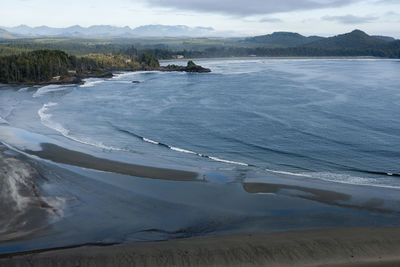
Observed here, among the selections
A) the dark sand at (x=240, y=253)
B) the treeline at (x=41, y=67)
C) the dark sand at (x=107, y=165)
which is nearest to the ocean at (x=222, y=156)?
the dark sand at (x=107, y=165)

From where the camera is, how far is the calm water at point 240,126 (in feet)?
82.3

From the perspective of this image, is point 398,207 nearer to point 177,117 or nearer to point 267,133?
point 267,133

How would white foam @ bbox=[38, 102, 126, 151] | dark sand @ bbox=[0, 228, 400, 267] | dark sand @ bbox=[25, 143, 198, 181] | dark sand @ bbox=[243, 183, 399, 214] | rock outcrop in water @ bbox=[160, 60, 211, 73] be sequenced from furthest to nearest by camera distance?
rock outcrop in water @ bbox=[160, 60, 211, 73], white foam @ bbox=[38, 102, 126, 151], dark sand @ bbox=[25, 143, 198, 181], dark sand @ bbox=[243, 183, 399, 214], dark sand @ bbox=[0, 228, 400, 267]

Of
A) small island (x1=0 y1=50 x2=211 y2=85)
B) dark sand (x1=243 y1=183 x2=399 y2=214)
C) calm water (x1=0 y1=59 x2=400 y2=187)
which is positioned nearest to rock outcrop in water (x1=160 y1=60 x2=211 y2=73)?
small island (x1=0 y1=50 x2=211 y2=85)

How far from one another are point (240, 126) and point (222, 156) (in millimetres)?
9892

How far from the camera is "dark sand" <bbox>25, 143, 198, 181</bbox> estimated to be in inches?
883

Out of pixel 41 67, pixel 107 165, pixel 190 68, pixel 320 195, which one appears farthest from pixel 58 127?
pixel 190 68

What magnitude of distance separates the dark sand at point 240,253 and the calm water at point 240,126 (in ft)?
27.4

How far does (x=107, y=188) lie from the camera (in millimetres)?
20312

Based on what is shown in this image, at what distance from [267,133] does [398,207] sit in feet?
52.3

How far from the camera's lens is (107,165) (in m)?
24.1

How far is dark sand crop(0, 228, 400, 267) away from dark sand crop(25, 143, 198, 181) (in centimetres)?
822

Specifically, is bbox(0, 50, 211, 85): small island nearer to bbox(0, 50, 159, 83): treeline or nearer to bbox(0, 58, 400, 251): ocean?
bbox(0, 50, 159, 83): treeline

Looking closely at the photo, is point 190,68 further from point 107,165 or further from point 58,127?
point 107,165
